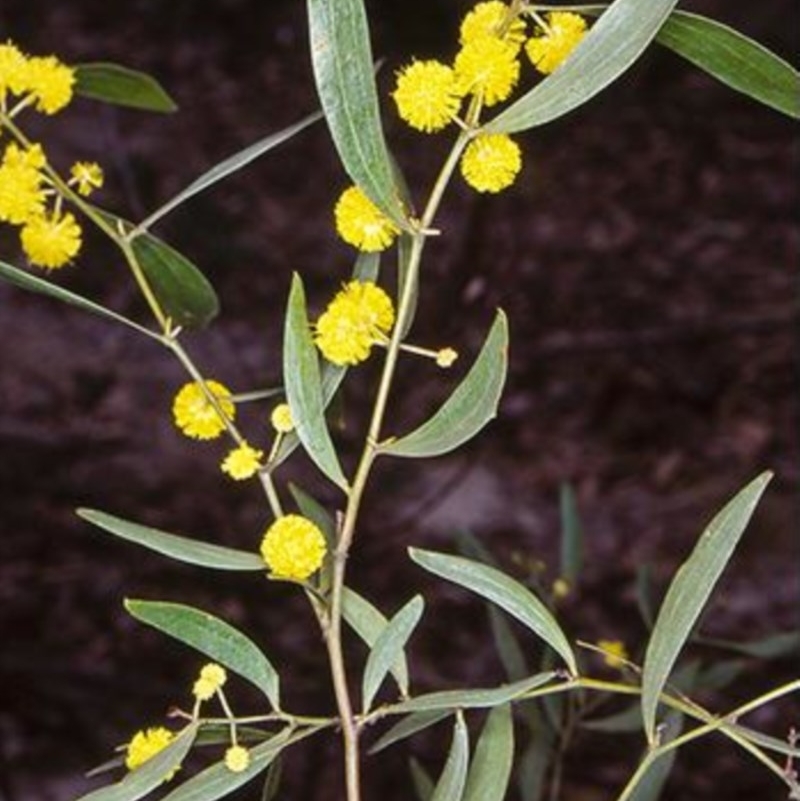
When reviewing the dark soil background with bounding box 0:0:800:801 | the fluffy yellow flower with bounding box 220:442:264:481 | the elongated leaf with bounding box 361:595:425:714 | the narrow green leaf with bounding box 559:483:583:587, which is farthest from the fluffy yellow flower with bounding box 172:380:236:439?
the dark soil background with bounding box 0:0:800:801

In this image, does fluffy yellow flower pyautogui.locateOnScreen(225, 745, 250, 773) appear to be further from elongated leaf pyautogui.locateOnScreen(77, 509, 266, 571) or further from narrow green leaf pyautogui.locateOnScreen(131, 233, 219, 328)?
narrow green leaf pyautogui.locateOnScreen(131, 233, 219, 328)

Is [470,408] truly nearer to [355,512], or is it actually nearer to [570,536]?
[355,512]

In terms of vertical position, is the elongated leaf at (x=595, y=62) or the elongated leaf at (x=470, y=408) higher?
the elongated leaf at (x=595, y=62)

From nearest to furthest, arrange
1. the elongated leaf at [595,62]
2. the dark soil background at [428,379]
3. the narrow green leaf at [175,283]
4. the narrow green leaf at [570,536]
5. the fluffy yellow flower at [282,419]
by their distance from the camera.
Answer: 1. the elongated leaf at [595,62]
2. the fluffy yellow flower at [282,419]
3. the narrow green leaf at [175,283]
4. the narrow green leaf at [570,536]
5. the dark soil background at [428,379]

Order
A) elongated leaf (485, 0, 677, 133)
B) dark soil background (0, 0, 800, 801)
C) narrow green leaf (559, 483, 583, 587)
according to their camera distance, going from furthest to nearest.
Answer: dark soil background (0, 0, 800, 801) → narrow green leaf (559, 483, 583, 587) → elongated leaf (485, 0, 677, 133)

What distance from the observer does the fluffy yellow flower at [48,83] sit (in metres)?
0.82

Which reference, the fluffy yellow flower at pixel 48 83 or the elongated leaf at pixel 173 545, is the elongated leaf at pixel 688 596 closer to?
the elongated leaf at pixel 173 545

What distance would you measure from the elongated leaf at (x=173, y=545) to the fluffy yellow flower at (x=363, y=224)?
145mm

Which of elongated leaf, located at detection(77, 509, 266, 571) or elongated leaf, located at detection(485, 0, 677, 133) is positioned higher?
elongated leaf, located at detection(485, 0, 677, 133)

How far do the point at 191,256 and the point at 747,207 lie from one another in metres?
1.22

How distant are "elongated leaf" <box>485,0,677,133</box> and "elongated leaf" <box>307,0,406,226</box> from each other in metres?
0.05

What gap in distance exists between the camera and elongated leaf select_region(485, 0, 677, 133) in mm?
640

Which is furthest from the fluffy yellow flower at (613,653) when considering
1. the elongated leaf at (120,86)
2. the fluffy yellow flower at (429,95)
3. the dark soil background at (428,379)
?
the dark soil background at (428,379)

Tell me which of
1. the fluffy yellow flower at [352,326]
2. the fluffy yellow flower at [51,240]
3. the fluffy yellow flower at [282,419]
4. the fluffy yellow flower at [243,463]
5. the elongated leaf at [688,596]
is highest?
the fluffy yellow flower at [51,240]
